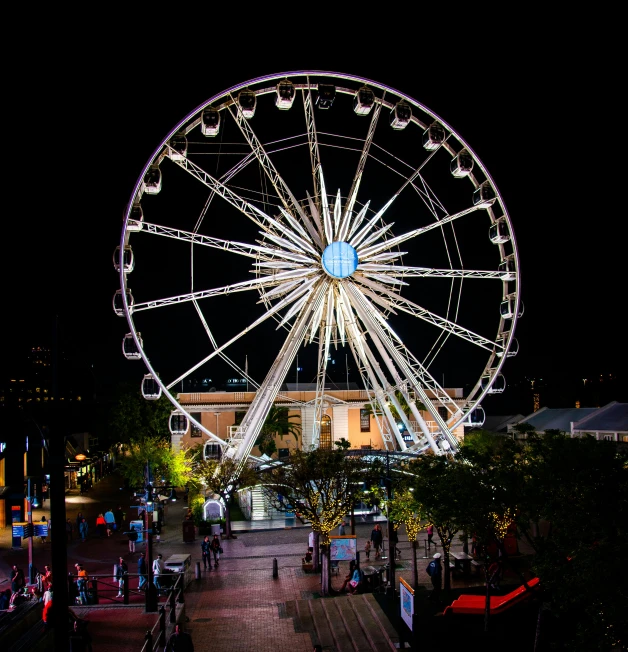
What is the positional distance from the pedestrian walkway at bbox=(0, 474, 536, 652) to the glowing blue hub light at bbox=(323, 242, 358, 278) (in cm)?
1212

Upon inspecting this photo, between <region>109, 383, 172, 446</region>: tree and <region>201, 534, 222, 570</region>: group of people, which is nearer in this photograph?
<region>201, 534, 222, 570</region>: group of people

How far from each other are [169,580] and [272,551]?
28.2 ft

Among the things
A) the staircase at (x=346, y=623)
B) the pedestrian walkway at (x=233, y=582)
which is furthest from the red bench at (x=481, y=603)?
the pedestrian walkway at (x=233, y=582)

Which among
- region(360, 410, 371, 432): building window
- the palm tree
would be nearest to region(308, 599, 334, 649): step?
the palm tree

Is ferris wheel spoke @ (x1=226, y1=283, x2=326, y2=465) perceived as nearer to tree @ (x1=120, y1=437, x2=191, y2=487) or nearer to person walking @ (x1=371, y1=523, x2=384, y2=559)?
person walking @ (x1=371, y1=523, x2=384, y2=559)

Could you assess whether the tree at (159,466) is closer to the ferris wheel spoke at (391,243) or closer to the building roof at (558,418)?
the ferris wheel spoke at (391,243)

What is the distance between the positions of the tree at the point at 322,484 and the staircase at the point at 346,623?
7.87ft

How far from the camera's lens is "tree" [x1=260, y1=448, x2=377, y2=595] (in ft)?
78.9

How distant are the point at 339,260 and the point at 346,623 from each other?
13.9 meters

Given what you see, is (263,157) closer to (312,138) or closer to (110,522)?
(312,138)

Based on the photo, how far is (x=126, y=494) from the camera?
47.7m

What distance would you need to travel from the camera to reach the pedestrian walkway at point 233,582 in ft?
57.8

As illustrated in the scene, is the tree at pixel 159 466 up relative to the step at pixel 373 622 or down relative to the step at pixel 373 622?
up

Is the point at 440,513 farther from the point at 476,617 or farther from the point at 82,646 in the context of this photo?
the point at 82,646
